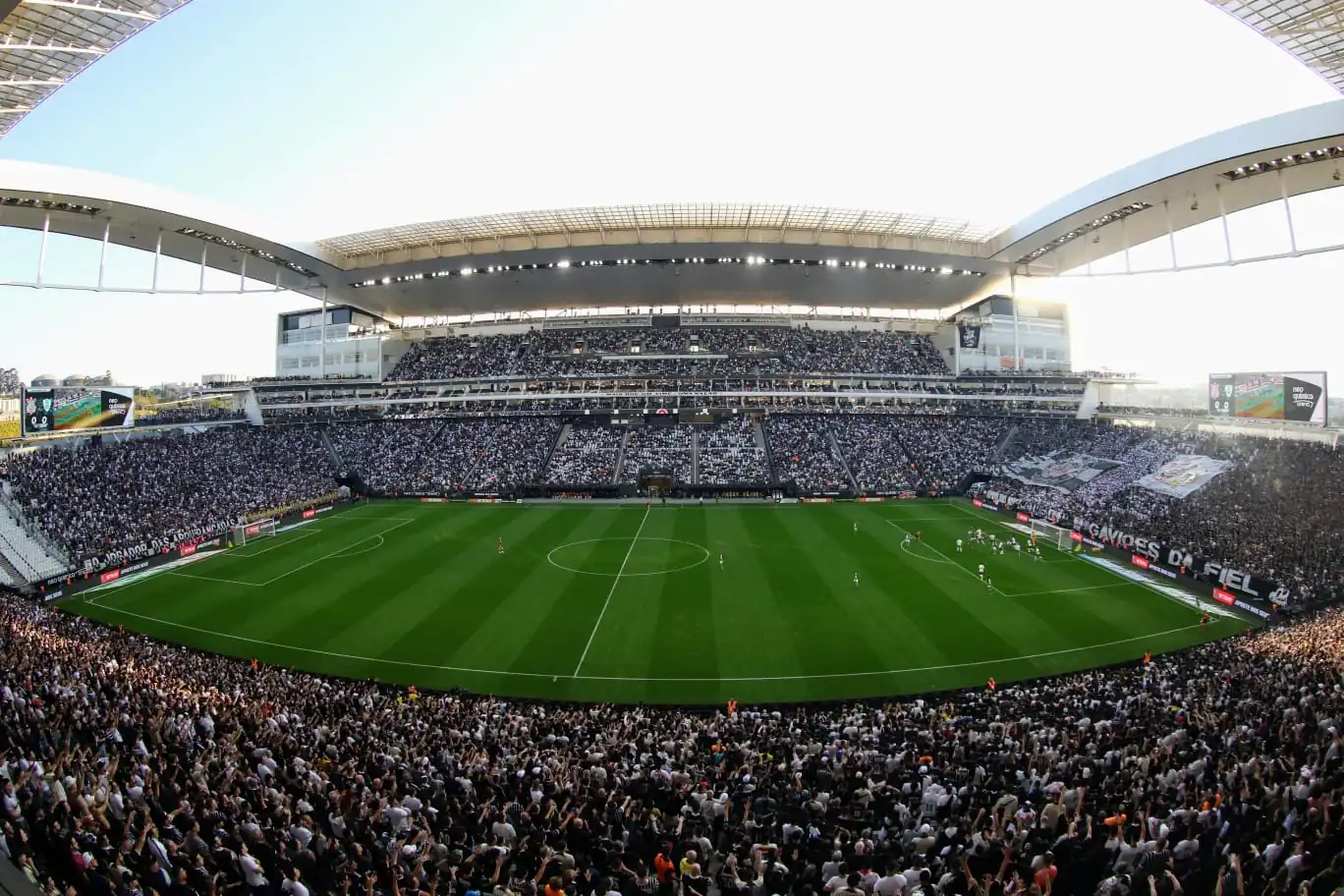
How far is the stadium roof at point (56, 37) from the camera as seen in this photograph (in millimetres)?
17094

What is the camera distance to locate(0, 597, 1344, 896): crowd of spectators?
22.3 feet

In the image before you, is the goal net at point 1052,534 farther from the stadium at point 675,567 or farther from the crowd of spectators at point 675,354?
the crowd of spectators at point 675,354

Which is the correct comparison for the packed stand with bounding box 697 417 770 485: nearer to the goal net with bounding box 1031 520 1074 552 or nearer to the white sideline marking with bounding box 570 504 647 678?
the white sideline marking with bounding box 570 504 647 678

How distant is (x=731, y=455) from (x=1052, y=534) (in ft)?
78.5

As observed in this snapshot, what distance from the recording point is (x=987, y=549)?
106ft

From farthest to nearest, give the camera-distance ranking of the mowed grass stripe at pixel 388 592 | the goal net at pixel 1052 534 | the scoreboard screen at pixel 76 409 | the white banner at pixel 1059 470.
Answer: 1. the white banner at pixel 1059 470
2. the scoreboard screen at pixel 76 409
3. the goal net at pixel 1052 534
4. the mowed grass stripe at pixel 388 592

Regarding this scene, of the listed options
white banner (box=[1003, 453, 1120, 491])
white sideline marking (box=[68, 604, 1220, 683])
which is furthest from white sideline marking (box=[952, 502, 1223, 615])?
white banner (box=[1003, 453, 1120, 491])

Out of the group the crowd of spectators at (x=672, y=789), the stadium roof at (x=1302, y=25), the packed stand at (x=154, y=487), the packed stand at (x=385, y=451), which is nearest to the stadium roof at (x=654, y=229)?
the packed stand at (x=385, y=451)

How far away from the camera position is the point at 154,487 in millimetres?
38781

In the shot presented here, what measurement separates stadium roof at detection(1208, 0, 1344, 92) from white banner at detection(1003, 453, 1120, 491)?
29008mm

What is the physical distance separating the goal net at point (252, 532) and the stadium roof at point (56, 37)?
21.1 meters

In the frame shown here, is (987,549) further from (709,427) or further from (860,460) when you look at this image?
(709,427)

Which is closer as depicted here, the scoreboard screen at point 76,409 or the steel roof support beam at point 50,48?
the steel roof support beam at point 50,48

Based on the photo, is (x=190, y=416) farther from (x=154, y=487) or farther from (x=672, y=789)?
(x=672, y=789)
